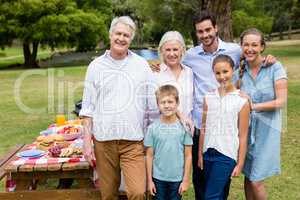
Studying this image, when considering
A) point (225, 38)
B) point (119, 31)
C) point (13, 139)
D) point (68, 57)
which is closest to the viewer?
point (119, 31)

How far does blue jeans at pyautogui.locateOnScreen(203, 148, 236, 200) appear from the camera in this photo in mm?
3572

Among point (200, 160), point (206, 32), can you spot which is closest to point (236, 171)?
point (200, 160)

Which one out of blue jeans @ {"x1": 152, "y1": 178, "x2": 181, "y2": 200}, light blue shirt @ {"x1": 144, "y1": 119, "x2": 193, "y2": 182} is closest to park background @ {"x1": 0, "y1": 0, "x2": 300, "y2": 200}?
blue jeans @ {"x1": 152, "y1": 178, "x2": 181, "y2": 200}

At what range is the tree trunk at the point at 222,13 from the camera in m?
9.65

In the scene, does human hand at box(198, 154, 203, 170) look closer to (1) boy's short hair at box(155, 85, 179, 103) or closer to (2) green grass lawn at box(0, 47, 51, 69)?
(1) boy's short hair at box(155, 85, 179, 103)

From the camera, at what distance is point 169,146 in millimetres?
3617

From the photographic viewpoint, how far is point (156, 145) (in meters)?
3.65

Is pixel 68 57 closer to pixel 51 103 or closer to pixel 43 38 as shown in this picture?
pixel 43 38

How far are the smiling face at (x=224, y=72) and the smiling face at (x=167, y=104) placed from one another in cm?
39

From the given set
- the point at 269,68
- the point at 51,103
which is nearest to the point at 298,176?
the point at 269,68

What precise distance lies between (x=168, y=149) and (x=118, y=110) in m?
0.49

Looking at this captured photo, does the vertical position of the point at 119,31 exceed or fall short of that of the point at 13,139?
it exceeds it

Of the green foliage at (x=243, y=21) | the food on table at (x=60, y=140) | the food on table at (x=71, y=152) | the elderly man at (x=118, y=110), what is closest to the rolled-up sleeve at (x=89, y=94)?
the elderly man at (x=118, y=110)

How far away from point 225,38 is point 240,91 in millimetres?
6658
